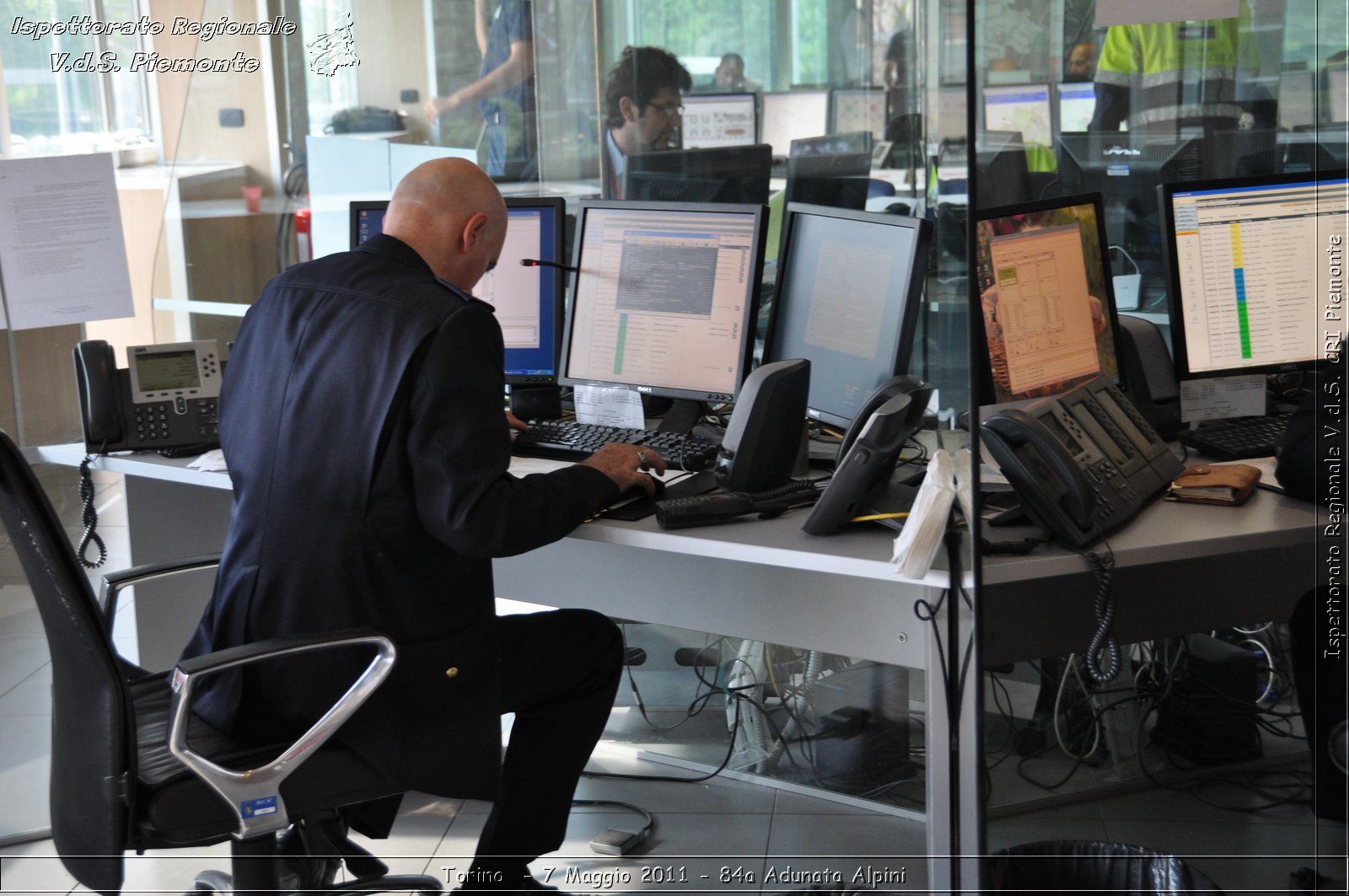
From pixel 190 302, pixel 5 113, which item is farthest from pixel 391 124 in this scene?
pixel 5 113

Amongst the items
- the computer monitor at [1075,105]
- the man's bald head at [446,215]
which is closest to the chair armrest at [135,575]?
the man's bald head at [446,215]

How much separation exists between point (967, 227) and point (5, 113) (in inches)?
126

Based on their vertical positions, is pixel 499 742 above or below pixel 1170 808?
above

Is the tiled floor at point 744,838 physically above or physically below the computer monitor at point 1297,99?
below

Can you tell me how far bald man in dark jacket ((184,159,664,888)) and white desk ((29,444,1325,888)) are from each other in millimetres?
231

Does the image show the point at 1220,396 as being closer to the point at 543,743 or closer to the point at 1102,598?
the point at 1102,598

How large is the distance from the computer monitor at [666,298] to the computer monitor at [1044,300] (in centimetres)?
46

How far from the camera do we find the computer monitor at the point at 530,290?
2477 mm

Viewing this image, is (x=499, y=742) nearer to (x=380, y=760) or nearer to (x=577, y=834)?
(x=380, y=760)

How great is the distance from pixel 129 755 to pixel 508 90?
9.48 ft

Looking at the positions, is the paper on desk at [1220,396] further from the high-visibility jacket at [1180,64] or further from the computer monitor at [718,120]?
the computer monitor at [718,120]

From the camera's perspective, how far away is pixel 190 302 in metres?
4.07

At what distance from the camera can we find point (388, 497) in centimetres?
170

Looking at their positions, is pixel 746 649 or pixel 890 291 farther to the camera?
pixel 746 649
